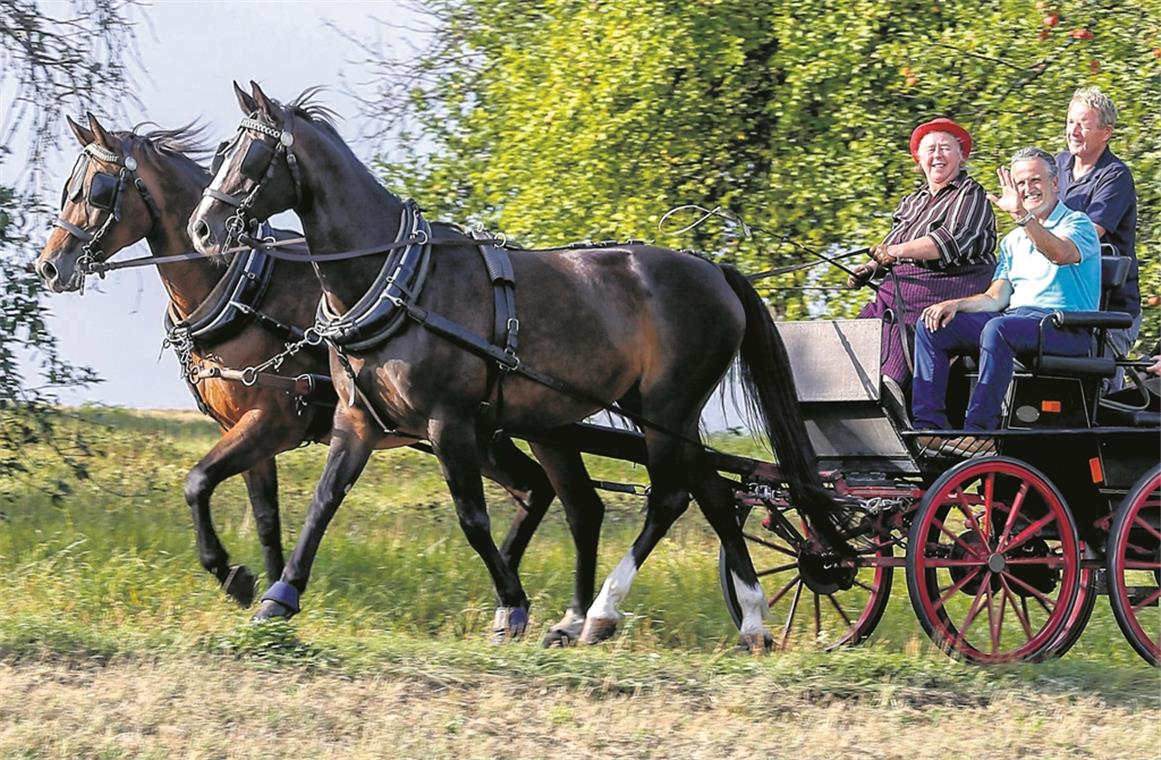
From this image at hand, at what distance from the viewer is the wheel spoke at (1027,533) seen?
21.2 feet

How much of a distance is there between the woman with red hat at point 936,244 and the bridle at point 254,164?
8.03ft

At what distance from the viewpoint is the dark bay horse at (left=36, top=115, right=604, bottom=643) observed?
697cm

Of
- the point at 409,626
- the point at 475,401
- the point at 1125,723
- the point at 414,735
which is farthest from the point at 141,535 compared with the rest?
the point at 1125,723

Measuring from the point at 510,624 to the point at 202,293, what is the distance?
2.02 metres

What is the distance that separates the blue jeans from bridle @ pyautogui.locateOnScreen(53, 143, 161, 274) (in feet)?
11.1

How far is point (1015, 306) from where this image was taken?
6.54 meters

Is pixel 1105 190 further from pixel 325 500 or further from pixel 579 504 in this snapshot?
pixel 325 500

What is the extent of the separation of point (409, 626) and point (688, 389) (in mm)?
2008

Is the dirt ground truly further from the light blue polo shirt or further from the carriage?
the light blue polo shirt

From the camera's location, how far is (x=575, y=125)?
1084cm

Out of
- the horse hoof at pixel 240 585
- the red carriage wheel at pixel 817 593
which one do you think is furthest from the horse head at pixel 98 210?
the red carriage wheel at pixel 817 593

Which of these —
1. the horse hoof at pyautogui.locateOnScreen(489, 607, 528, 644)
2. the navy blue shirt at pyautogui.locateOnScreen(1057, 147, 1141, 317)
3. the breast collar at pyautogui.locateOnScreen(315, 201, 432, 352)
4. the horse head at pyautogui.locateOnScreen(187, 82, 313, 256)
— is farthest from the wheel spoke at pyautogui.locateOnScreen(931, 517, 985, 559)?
the horse head at pyautogui.locateOnScreen(187, 82, 313, 256)

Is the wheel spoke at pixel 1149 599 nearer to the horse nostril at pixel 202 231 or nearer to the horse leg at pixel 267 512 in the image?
the horse leg at pixel 267 512

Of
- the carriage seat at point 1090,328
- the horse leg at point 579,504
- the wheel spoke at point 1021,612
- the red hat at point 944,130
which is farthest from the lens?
the horse leg at point 579,504
